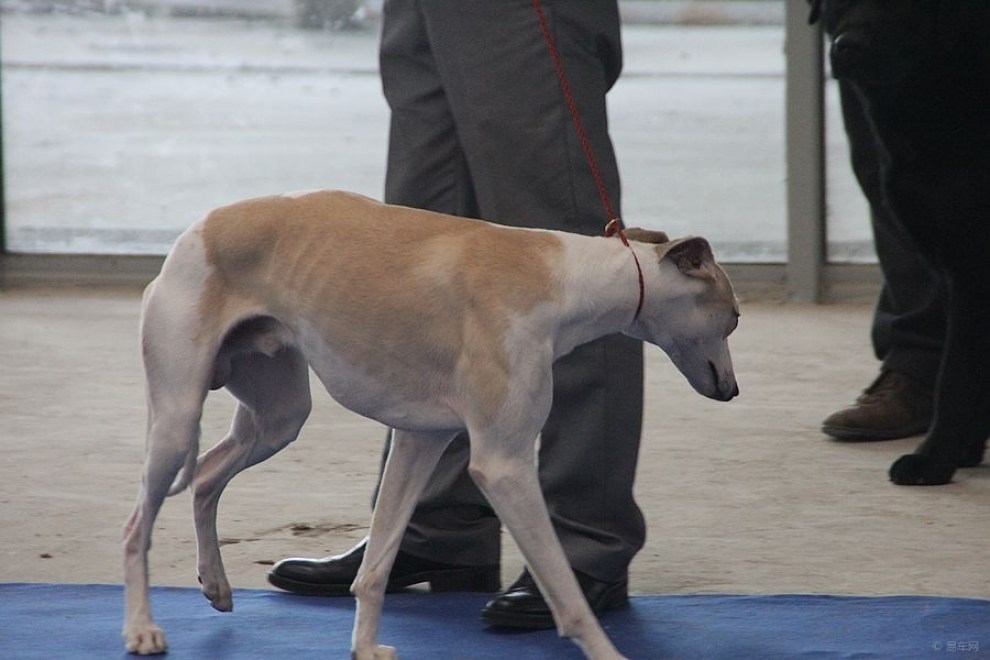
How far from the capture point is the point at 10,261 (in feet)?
21.5

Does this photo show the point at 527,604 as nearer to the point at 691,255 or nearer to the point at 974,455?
the point at 691,255

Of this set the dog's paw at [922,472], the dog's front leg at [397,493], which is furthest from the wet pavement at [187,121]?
the dog's front leg at [397,493]

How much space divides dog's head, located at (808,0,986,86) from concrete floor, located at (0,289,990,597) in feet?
3.09

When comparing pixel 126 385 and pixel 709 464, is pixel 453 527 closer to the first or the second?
pixel 709 464

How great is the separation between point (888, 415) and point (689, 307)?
195 cm

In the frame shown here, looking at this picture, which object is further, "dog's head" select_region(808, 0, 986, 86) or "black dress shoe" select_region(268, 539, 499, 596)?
"dog's head" select_region(808, 0, 986, 86)

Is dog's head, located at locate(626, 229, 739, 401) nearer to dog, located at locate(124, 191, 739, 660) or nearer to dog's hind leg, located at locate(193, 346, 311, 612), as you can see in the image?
dog, located at locate(124, 191, 739, 660)

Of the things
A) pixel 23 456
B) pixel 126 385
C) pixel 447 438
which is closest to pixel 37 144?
pixel 126 385

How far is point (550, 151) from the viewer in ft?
8.17

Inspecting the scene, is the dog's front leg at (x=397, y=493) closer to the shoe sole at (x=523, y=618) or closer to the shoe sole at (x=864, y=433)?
the shoe sole at (x=523, y=618)

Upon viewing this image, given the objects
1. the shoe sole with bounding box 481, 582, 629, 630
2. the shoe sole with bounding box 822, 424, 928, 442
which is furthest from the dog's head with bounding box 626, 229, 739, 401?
the shoe sole with bounding box 822, 424, 928, 442

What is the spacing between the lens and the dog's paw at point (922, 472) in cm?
349

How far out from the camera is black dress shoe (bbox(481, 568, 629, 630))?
247cm

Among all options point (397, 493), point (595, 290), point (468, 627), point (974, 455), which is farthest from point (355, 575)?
point (974, 455)
